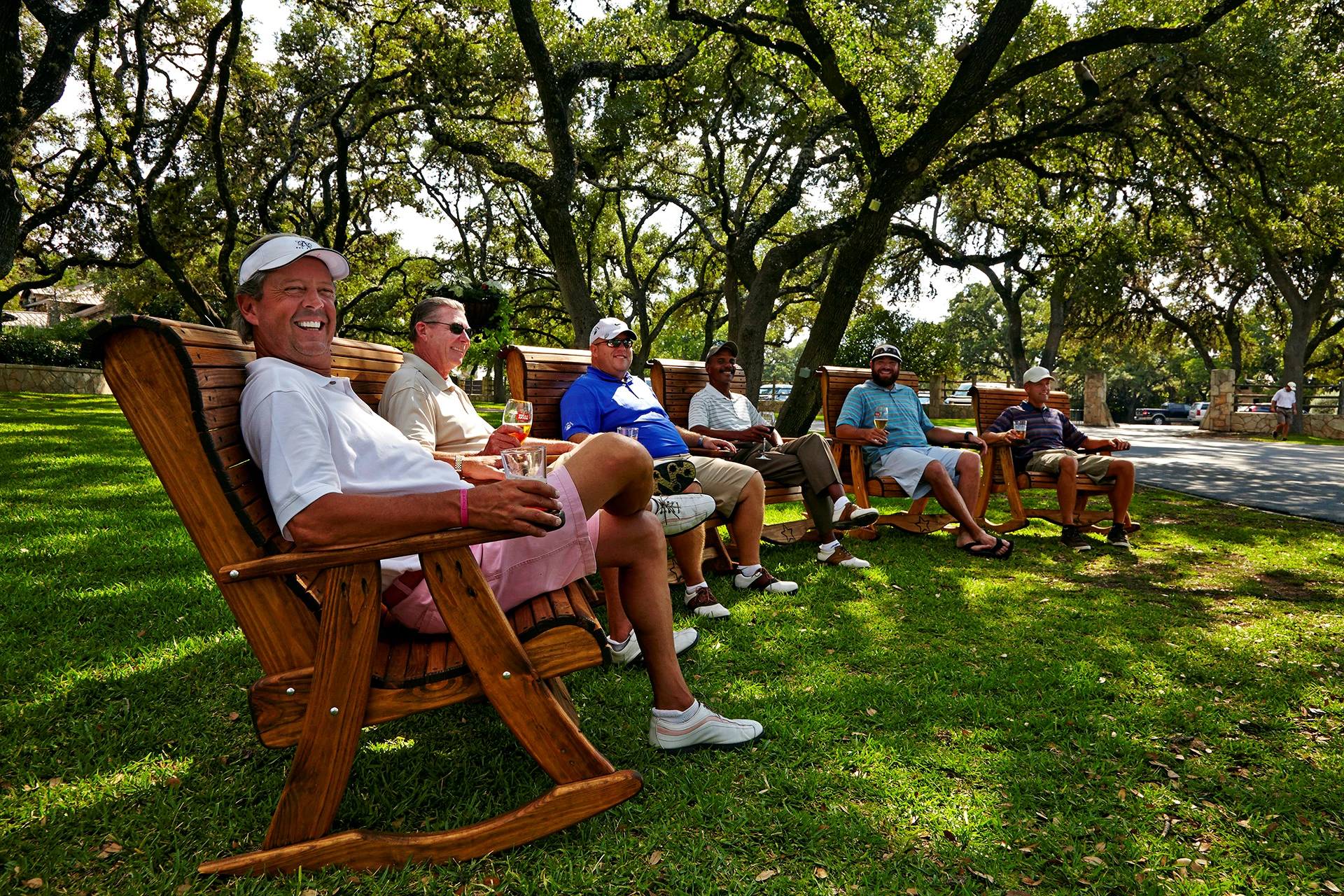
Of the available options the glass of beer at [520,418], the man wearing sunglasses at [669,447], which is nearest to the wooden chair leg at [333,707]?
the glass of beer at [520,418]

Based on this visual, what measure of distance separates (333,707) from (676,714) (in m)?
1.15

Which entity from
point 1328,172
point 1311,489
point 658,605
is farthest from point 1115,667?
point 1328,172

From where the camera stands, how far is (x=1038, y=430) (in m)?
6.38

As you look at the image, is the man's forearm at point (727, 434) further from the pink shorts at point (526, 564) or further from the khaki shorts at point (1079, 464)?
the pink shorts at point (526, 564)

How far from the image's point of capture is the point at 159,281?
22.6 meters

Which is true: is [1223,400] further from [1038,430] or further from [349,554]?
[349,554]

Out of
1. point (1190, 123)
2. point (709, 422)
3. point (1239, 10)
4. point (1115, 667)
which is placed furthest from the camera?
point (1190, 123)

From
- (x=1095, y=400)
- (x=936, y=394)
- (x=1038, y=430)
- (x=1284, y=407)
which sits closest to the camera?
(x=1038, y=430)

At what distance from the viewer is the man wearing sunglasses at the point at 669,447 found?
4176 millimetres

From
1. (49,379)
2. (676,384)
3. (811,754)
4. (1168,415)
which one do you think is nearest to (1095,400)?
(676,384)

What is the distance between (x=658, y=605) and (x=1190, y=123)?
1129cm

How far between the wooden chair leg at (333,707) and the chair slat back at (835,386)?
495 cm

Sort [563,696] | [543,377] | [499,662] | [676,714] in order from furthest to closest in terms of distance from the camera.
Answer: [543,377] < [563,696] < [676,714] < [499,662]

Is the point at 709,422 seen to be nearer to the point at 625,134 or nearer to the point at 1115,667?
the point at 1115,667
